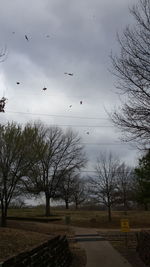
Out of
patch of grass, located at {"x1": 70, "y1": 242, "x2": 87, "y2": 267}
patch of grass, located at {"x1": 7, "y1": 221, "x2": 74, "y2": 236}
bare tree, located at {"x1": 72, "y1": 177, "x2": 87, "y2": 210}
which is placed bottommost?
patch of grass, located at {"x1": 70, "y1": 242, "x2": 87, "y2": 267}

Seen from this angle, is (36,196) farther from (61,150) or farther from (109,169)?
(109,169)

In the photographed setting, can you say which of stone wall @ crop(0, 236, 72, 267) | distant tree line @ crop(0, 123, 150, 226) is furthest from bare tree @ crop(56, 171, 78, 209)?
stone wall @ crop(0, 236, 72, 267)

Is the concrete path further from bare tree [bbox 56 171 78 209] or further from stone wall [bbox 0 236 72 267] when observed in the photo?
bare tree [bbox 56 171 78 209]

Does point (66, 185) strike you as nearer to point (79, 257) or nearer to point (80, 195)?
point (80, 195)

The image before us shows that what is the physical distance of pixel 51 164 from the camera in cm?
5628

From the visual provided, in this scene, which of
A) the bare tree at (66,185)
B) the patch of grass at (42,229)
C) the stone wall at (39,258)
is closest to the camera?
the stone wall at (39,258)

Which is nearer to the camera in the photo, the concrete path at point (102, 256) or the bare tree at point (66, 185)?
the concrete path at point (102, 256)

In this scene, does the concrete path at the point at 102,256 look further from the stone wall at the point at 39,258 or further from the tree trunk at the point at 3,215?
the tree trunk at the point at 3,215

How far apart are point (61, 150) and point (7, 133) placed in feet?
77.8

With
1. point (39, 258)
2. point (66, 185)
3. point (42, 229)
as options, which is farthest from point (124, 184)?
point (39, 258)

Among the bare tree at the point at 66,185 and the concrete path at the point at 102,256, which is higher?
Answer: the bare tree at the point at 66,185

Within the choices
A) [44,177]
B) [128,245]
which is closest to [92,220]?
[44,177]

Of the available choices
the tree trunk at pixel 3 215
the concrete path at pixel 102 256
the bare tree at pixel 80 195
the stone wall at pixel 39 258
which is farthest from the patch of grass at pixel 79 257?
the bare tree at pixel 80 195

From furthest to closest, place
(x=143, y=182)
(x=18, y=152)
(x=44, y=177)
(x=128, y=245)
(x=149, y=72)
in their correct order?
(x=44, y=177) < (x=143, y=182) < (x=18, y=152) < (x=128, y=245) < (x=149, y=72)
